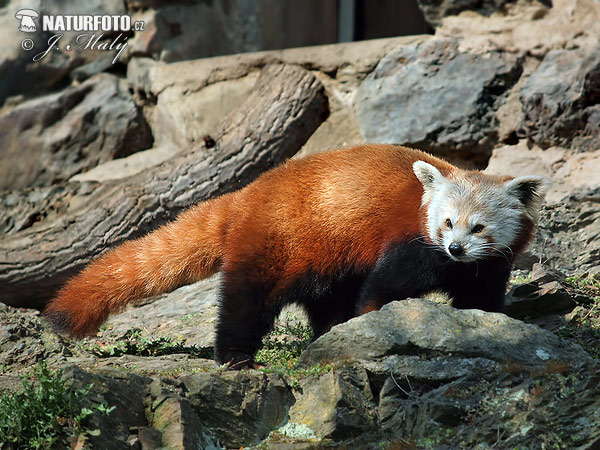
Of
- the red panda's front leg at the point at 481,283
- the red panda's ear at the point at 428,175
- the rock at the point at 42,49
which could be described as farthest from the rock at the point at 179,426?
the rock at the point at 42,49

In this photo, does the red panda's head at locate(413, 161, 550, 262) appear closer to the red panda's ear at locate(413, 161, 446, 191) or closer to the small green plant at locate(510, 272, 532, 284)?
the red panda's ear at locate(413, 161, 446, 191)

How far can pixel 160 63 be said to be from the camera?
10578mm

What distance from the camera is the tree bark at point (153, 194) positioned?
8352mm

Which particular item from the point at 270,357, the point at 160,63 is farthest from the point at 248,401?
the point at 160,63

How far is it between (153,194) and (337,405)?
4.88 meters

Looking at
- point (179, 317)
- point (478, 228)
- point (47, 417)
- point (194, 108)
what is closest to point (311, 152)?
point (194, 108)

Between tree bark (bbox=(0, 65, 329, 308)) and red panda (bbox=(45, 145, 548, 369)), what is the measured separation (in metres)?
2.29

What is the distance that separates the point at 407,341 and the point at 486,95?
15.6 ft

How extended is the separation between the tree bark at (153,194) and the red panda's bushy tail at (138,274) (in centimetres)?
237

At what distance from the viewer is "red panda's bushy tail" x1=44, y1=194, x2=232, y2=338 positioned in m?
5.93

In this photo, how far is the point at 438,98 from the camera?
8.70 m

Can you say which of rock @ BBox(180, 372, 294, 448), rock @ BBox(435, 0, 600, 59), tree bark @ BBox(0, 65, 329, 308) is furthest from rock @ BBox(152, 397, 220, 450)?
rock @ BBox(435, 0, 600, 59)

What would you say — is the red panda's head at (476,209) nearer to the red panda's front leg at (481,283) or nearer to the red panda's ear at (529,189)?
the red panda's ear at (529,189)

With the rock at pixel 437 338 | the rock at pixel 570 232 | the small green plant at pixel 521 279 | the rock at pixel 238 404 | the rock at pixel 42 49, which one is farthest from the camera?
the rock at pixel 42 49
